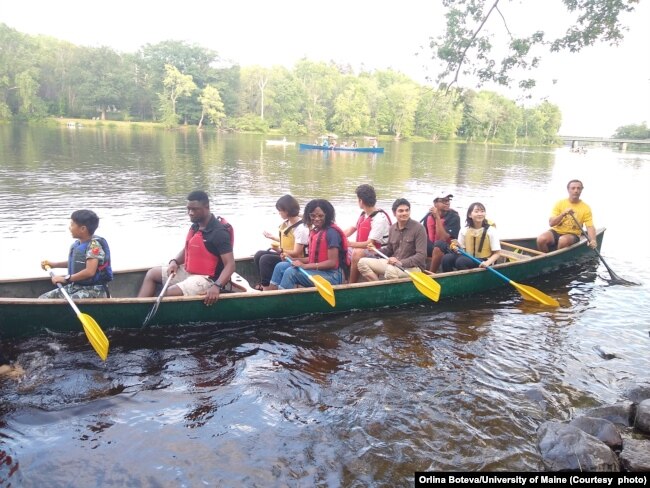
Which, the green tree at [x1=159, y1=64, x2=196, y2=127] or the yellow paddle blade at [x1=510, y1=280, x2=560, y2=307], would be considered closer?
the yellow paddle blade at [x1=510, y1=280, x2=560, y2=307]

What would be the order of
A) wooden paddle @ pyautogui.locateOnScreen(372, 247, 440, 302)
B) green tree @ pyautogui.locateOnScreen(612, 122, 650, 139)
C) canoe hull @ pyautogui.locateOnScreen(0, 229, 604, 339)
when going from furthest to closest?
green tree @ pyautogui.locateOnScreen(612, 122, 650, 139) < wooden paddle @ pyautogui.locateOnScreen(372, 247, 440, 302) < canoe hull @ pyautogui.locateOnScreen(0, 229, 604, 339)

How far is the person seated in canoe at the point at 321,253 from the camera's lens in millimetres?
5586

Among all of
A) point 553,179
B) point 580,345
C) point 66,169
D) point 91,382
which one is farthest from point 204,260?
point 553,179

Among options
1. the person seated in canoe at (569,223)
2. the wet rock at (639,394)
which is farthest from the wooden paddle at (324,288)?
the person seated in canoe at (569,223)

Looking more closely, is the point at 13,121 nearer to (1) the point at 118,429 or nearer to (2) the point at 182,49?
(2) the point at 182,49

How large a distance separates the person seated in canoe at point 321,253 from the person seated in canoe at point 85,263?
6.31 feet

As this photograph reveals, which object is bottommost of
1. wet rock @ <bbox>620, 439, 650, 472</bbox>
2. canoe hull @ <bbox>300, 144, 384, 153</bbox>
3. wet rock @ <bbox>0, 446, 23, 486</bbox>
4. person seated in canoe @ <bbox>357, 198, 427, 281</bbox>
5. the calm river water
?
wet rock @ <bbox>0, 446, 23, 486</bbox>

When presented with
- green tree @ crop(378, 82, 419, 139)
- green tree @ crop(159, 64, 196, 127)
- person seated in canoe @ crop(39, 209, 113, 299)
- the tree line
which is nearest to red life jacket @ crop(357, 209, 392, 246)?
person seated in canoe @ crop(39, 209, 113, 299)

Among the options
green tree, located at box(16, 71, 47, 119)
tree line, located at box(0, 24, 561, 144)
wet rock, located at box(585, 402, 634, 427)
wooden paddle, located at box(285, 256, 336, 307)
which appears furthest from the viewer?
tree line, located at box(0, 24, 561, 144)

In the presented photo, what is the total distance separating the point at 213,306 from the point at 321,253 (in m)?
1.36

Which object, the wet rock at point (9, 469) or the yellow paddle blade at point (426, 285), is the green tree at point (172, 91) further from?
the wet rock at point (9, 469)

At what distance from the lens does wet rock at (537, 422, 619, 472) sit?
317 cm

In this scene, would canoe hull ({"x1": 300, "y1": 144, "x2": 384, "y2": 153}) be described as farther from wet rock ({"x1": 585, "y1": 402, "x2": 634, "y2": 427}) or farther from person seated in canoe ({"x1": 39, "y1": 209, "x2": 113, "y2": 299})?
wet rock ({"x1": 585, "y1": 402, "x2": 634, "y2": 427})

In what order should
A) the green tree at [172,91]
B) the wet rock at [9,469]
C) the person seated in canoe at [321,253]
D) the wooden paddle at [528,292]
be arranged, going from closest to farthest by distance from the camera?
the wet rock at [9,469] < the person seated in canoe at [321,253] < the wooden paddle at [528,292] < the green tree at [172,91]
